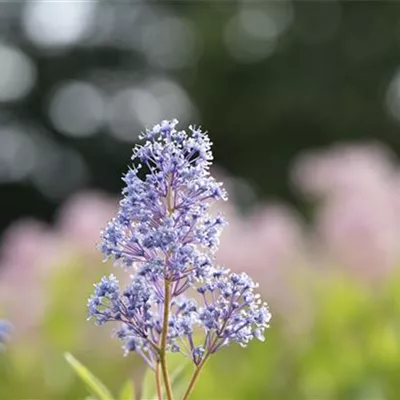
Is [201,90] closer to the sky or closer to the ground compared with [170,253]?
closer to the sky

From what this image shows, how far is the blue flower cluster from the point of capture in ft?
3.08

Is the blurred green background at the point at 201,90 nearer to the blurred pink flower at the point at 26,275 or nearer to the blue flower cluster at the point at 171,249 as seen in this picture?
the blurred pink flower at the point at 26,275

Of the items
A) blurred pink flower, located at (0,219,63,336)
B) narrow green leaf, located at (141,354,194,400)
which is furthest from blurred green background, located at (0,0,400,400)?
narrow green leaf, located at (141,354,194,400)

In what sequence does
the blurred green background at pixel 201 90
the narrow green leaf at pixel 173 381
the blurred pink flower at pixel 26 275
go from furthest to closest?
1. the blurred green background at pixel 201 90
2. the blurred pink flower at pixel 26 275
3. the narrow green leaf at pixel 173 381

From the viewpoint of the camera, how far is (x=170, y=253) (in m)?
0.94

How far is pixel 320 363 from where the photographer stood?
2969mm

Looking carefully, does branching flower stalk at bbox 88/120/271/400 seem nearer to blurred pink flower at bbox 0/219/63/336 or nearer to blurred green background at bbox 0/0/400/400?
blurred pink flower at bbox 0/219/63/336

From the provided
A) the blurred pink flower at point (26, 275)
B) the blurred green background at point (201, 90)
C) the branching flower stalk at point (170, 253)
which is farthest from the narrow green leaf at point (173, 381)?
the blurred green background at point (201, 90)

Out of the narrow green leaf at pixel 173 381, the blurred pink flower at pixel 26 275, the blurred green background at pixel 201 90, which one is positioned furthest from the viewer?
the blurred green background at pixel 201 90

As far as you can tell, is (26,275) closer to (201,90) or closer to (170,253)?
(170,253)

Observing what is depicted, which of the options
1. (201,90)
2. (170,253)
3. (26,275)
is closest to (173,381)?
(170,253)

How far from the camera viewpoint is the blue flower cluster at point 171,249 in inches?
37.0

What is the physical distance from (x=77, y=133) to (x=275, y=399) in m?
14.3

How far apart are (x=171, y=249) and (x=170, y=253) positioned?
1cm
